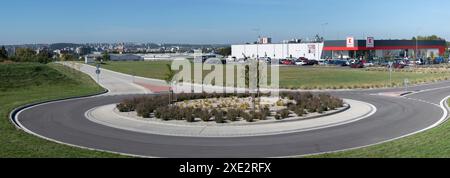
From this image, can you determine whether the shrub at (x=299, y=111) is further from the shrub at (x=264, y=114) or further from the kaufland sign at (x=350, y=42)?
the kaufland sign at (x=350, y=42)

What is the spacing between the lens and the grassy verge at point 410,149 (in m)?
12.7

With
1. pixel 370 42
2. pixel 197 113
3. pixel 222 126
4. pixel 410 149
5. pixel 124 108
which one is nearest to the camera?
pixel 410 149

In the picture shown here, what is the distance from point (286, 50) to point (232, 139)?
96.9m

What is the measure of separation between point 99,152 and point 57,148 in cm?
158

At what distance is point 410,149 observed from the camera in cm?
1352

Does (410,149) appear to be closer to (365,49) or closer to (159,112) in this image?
(159,112)

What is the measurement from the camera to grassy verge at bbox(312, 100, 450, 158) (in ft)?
41.6

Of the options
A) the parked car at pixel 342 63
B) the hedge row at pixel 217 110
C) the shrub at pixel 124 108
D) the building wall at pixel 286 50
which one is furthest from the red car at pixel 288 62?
the shrub at pixel 124 108

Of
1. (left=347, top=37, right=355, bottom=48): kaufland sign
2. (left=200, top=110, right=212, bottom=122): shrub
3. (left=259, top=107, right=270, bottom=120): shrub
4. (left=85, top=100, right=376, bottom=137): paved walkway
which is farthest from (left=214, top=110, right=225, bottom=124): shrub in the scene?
(left=347, top=37, right=355, bottom=48): kaufland sign

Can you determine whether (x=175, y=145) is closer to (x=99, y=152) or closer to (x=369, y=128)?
(x=99, y=152)

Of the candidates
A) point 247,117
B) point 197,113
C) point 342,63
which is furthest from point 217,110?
point 342,63

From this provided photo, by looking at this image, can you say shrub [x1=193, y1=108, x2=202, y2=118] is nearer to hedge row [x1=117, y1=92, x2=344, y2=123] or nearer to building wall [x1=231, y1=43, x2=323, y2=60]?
hedge row [x1=117, y1=92, x2=344, y2=123]
